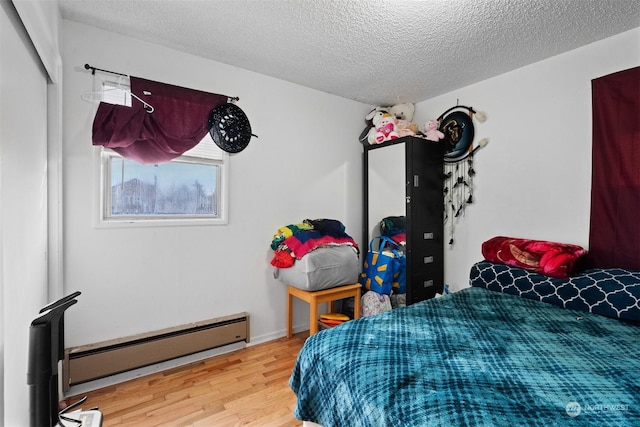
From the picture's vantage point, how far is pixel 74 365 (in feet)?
6.50

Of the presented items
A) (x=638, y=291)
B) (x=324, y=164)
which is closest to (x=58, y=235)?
(x=324, y=164)

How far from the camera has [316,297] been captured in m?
2.64

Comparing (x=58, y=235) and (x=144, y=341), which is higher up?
(x=58, y=235)

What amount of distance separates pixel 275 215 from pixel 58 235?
1.59 meters

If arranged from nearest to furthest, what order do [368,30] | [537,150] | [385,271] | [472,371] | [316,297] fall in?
[472,371] < [368,30] < [537,150] < [316,297] < [385,271]

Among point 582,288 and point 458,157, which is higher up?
point 458,157

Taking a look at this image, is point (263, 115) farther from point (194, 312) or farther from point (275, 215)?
point (194, 312)

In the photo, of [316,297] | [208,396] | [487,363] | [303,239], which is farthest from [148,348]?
[487,363]

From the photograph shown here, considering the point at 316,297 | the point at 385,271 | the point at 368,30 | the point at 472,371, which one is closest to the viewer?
the point at 472,371

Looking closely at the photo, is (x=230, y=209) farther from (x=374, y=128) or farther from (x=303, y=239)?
(x=374, y=128)

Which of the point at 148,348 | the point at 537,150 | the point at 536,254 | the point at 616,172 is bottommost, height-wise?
the point at 148,348

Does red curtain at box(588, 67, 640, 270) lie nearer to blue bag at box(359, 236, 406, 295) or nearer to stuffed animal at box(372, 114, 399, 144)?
blue bag at box(359, 236, 406, 295)

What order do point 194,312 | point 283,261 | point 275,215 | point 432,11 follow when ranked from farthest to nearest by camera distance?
point 275,215, point 283,261, point 194,312, point 432,11

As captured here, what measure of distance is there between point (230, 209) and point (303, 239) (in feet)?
2.28
